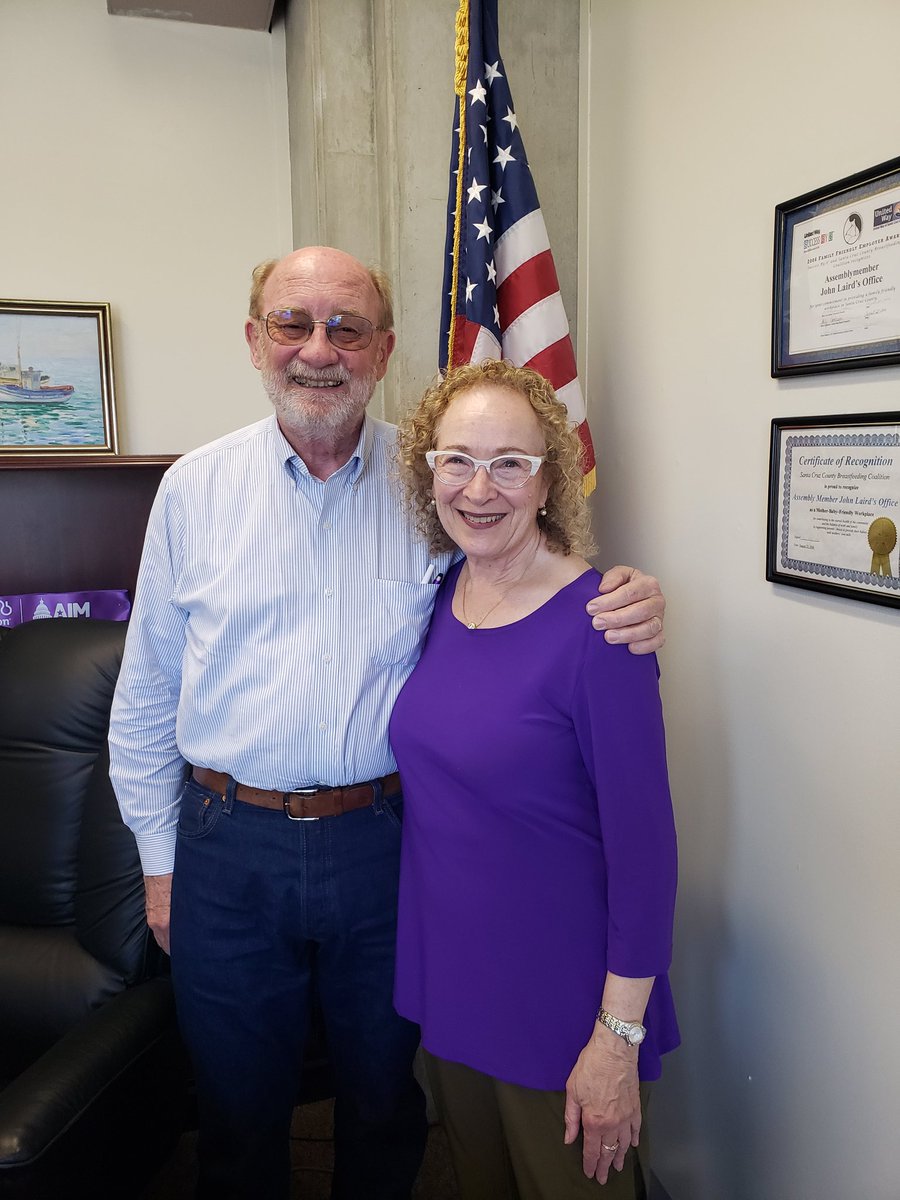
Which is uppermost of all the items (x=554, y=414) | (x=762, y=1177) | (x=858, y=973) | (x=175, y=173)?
(x=175, y=173)

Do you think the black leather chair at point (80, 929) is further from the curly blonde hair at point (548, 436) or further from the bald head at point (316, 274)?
the curly blonde hair at point (548, 436)

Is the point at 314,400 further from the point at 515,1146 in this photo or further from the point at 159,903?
the point at 515,1146

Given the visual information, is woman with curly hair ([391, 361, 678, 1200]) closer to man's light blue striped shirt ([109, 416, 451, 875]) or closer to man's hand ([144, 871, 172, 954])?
man's light blue striped shirt ([109, 416, 451, 875])

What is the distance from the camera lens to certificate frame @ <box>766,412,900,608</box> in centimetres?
108

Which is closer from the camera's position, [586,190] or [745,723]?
[745,723]

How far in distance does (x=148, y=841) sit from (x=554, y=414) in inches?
41.2

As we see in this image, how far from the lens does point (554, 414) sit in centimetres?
125

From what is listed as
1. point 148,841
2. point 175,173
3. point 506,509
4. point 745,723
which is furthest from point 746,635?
point 175,173

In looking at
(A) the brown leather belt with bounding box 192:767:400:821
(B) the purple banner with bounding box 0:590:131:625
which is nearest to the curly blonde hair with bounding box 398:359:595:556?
(A) the brown leather belt with bounding box 192:767:400:821

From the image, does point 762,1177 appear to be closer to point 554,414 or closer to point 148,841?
point 148,841

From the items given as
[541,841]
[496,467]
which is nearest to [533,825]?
[541,841]

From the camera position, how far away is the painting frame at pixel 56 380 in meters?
2.36

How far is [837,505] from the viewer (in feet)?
3.84

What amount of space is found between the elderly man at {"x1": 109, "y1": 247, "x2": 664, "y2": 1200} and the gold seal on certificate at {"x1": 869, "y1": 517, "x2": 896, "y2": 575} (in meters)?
0.67
